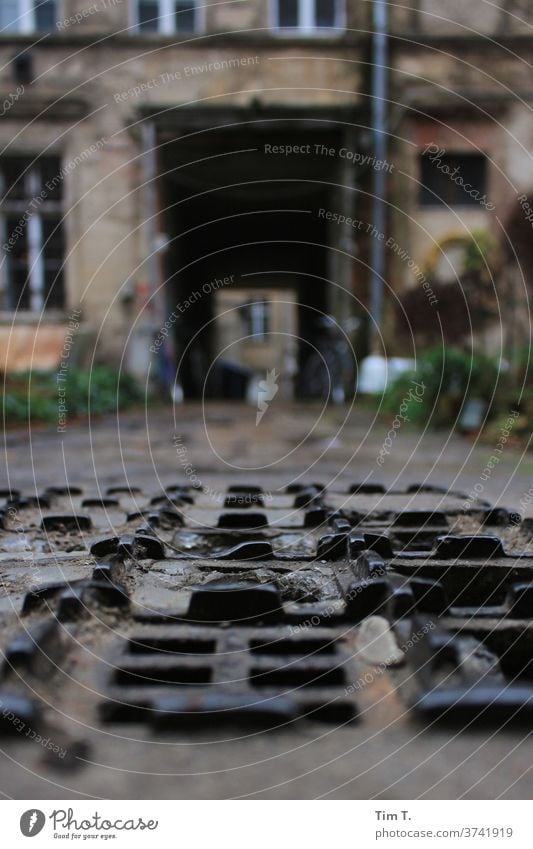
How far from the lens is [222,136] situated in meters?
9.32

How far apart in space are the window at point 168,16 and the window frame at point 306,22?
918 millimetres

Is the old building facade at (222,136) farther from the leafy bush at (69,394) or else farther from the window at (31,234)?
the leafy bush at (69,394)

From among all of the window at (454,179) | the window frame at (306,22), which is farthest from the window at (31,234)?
the window at (454,179)

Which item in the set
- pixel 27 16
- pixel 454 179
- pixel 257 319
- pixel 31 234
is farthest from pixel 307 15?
pixel 257 319

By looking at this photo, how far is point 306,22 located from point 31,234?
4.20 metres

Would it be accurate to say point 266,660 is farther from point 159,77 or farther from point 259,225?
point 259,225

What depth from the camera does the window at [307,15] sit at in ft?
30.7

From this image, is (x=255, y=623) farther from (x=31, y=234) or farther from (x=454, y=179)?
(x=31, y=234)

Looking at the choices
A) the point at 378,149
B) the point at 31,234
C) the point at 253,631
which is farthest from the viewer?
the point at 31,234

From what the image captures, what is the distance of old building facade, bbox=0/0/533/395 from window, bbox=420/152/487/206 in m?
0.02

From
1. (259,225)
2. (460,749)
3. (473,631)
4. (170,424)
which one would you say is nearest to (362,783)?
(460,749)

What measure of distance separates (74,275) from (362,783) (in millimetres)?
9557

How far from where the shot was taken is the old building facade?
923cm

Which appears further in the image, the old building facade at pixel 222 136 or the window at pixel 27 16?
the window at pixel 27 16
